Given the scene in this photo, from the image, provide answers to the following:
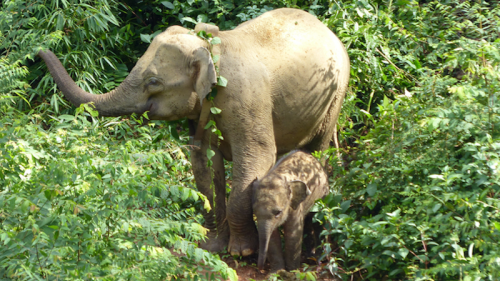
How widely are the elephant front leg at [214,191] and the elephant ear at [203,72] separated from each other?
0.68 meters

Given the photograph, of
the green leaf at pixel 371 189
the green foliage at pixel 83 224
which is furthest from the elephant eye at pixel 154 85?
the green leaf at pixel 371 189

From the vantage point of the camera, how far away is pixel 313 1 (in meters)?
7.88

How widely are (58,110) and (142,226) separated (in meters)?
4.27

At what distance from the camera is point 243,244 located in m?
5.61

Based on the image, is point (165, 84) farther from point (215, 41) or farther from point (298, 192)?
point (298, 192)

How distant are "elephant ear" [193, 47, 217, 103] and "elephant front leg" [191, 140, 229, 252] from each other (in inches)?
26.9

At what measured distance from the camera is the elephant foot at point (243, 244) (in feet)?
18.4

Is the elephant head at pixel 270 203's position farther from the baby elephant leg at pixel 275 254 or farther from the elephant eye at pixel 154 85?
the elephant eye at pixel 154 85

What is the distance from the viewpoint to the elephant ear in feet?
16.6

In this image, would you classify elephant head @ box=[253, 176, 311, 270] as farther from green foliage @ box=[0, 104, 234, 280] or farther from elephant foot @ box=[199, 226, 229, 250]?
elephant foot @ box=[199, 226, 229, 250]

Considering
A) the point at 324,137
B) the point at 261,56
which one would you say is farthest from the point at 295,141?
the point at 261,56

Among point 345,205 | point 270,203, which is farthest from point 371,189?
point 270,203

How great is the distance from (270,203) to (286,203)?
0.15 metres

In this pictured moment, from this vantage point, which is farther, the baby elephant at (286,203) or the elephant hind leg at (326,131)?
the elephant hind leg at (326,131)
